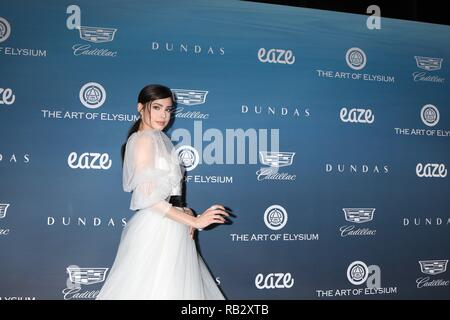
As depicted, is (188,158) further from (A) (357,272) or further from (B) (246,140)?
(A) (357,272)

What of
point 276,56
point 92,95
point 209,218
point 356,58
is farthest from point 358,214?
point 92,95

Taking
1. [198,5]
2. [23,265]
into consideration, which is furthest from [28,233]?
[198,5]

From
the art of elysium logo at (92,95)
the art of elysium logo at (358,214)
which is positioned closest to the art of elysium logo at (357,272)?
the art of elysium logo at (358,214)

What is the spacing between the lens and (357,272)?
172 inches

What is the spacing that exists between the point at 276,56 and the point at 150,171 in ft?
6.32

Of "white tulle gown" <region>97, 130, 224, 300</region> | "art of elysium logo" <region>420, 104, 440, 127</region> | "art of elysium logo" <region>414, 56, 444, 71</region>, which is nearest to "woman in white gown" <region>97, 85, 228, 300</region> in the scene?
"white tulle gown" <region>97, 130, 224, 300</region>

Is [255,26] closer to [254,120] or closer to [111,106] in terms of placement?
[254,120]

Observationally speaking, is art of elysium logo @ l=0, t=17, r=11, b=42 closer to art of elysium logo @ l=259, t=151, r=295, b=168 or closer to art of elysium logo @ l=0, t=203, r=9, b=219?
art of elysium logo @ l=0, t=203, r=9, b=219

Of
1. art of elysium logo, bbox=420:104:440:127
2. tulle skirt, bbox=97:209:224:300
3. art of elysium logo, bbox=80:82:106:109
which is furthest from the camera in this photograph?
art of elysium logo, bbox=420:104:440:127

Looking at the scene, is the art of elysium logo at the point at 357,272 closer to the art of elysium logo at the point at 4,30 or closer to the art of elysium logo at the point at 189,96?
the art of elysium logo at the point at 189,96

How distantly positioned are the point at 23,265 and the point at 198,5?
2552 millimetres

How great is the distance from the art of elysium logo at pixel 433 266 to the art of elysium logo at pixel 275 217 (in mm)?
1465

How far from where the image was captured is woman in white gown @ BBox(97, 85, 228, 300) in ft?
9.34

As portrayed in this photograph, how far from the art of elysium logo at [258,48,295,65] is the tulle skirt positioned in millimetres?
1914
